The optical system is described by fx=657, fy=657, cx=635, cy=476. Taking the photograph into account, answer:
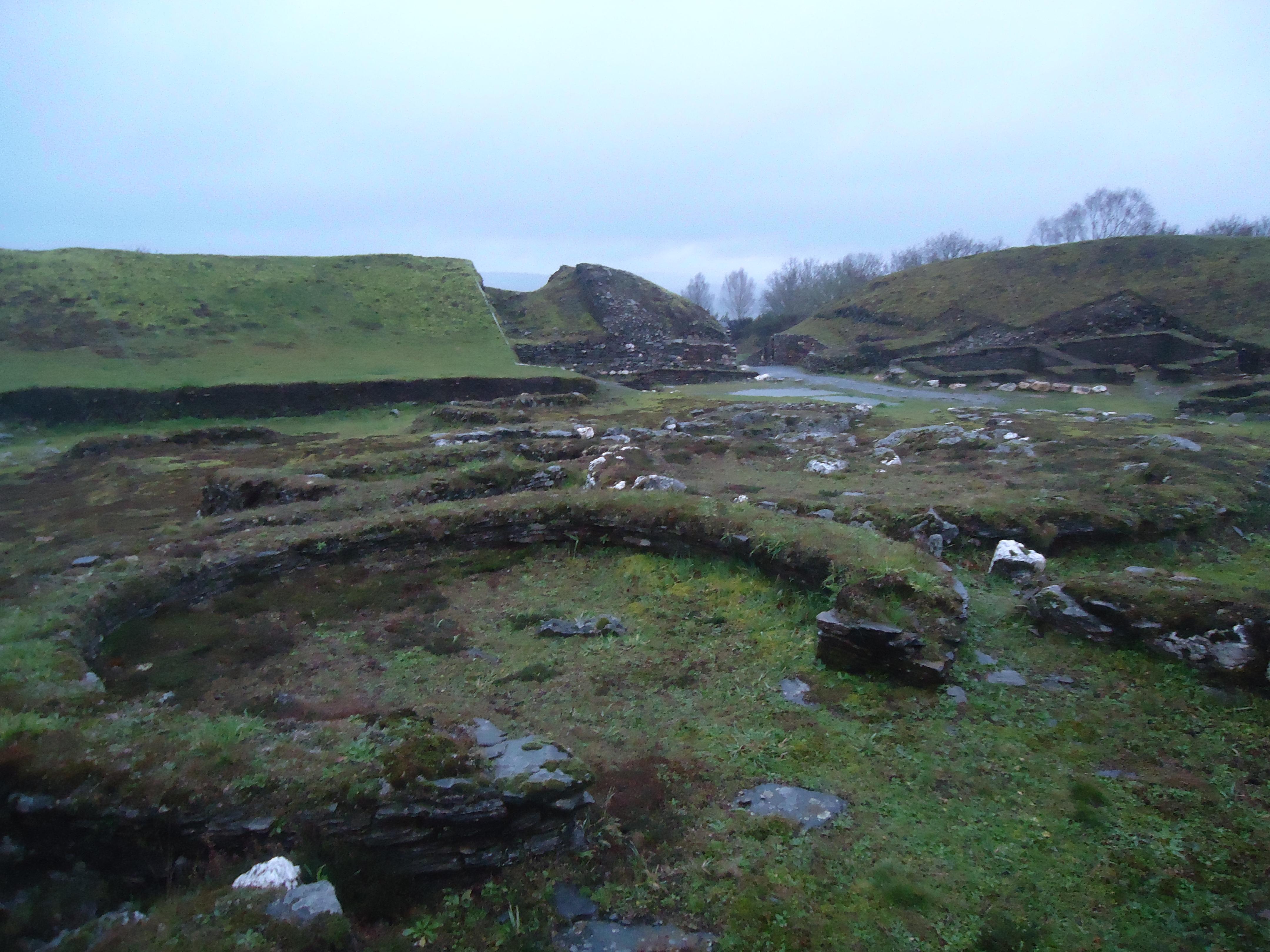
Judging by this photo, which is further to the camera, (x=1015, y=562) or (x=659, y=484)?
(x=659, y=484)

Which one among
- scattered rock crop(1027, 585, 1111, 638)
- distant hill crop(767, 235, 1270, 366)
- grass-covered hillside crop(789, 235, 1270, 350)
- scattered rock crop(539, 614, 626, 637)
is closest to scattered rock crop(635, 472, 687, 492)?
scattered rock crop(539, 614, 626, 637)

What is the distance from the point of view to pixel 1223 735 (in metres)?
4.80

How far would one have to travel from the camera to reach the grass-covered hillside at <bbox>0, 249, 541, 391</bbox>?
24.7 metres

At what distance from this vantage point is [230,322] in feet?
97.8

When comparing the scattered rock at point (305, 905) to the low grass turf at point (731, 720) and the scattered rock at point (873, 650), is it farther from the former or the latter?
the scattered rock at point (873, 650)

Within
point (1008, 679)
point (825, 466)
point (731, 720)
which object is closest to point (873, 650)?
point (1008, 679)

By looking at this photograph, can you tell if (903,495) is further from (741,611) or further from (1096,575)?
(741,611)

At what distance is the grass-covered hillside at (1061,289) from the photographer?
3194 cm

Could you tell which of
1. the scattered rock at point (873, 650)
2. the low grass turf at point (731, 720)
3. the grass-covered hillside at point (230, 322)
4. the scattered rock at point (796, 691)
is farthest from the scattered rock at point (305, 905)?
the grass-covered hillside at point (230, 322)

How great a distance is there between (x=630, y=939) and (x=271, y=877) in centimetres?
193

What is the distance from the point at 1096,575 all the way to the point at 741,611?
12.1ft

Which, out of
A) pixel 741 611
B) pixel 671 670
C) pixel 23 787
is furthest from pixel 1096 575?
pixel 23 787

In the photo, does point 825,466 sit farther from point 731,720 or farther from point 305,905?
point 305,905

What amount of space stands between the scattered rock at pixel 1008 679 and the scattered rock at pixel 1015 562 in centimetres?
244
